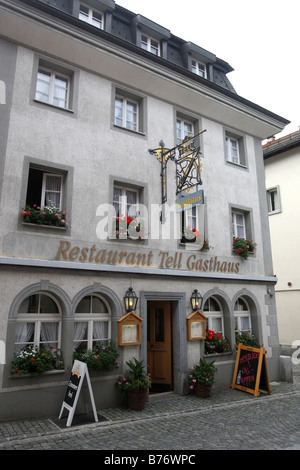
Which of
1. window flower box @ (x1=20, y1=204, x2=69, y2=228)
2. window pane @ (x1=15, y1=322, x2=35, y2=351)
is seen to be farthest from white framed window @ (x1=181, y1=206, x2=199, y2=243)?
window pane @ (x1=15, y1=322, x2=35, y2=351)

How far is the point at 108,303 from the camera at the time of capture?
878 cm

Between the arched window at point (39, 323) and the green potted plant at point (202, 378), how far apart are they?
3703 millimetres

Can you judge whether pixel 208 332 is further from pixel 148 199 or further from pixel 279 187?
pixel 279 187

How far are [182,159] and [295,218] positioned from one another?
9.95 m

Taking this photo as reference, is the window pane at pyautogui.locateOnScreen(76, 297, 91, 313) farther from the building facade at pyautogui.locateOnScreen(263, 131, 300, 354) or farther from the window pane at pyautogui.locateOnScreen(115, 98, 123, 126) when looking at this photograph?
the building facade at pyautogui.locateOnScreen(263, 131, 300, 354)

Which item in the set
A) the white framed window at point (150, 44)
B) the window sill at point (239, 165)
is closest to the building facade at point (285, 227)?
the window sill at point (239, 165)

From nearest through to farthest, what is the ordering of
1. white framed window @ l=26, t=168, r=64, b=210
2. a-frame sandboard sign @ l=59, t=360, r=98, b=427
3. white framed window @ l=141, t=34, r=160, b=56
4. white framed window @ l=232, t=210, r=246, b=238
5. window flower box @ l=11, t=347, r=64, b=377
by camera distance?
a-frame sandboard sign @ l=59, t=360, r=98, b=427, window flower box @ l=11, t=347, r=64, b=377, white framed window @ l=26, t=168, r=64, b=210, white framed window @ l=141, t=34, r=160, b=56, white framed window @ l=232, t=210, r=246, b=238

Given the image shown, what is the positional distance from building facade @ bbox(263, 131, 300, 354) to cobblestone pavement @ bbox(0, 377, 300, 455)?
8807 mm

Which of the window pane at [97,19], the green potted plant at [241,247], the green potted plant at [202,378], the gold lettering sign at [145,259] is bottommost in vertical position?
the green potted plant at [202,378]

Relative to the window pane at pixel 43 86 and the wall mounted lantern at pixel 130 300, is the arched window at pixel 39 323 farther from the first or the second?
the window pane at pixel 43 86

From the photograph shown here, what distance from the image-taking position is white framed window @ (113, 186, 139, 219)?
9.50 meters

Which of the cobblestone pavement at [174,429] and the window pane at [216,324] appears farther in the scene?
the window pane at [216,324]

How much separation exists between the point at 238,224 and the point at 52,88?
7.26 metres

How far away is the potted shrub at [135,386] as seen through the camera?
→ 796cm
